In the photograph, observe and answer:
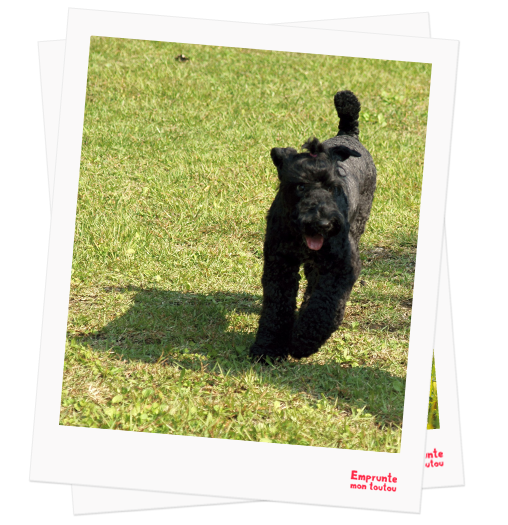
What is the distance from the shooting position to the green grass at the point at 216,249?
5.11 m

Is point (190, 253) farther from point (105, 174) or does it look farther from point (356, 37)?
point (356, 37)

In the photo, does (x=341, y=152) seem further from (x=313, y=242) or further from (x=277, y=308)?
(x=277, y=308)

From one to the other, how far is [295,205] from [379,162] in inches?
198

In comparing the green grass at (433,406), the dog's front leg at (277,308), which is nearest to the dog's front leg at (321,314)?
the dog's front leg at (277,308)

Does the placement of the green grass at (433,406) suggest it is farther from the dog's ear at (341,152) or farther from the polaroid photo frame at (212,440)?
the dog's ear at (341,152)

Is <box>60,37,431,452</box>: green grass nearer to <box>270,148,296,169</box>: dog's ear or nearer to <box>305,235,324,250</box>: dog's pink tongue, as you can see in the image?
<box>305,235,324,250</box>: dog's pink tongue

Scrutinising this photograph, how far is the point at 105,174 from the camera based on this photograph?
9.12 m

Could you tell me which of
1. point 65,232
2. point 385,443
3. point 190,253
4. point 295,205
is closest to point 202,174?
point 190,253

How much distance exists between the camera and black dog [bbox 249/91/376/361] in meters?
5.25

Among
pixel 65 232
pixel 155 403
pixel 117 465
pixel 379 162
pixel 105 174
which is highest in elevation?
pixel 379 162

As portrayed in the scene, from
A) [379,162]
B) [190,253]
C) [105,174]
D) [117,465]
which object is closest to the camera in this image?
[117,465]

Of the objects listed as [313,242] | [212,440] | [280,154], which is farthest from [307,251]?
[212,440]

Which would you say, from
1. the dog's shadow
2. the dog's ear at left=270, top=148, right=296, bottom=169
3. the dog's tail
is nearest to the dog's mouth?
the dog's ear at left=270, top=148, right=296, bottom=169

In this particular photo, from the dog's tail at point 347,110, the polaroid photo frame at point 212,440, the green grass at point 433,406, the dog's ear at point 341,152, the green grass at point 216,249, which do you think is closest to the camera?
the polaroid photo frame at point 212,440
